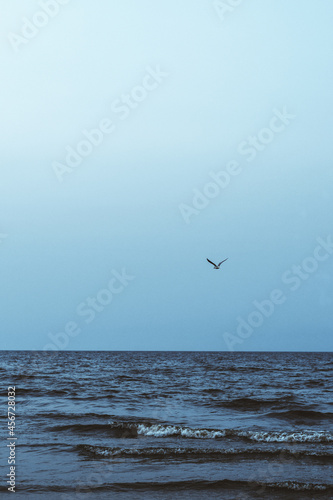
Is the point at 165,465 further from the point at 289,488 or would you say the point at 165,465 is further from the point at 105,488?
the point at 289,488

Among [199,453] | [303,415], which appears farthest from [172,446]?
[303,415]

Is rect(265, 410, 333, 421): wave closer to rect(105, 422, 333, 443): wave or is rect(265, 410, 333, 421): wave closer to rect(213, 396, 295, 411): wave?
rect(213, 396, 295, 411): wave

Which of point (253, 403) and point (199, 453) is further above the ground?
point (199, 453)

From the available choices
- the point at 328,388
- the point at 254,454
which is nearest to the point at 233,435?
the point at 254,454

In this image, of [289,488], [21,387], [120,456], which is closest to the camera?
[289,488]

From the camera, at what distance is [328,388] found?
113 ft

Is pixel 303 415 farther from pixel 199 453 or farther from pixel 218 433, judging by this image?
pixel 199 453

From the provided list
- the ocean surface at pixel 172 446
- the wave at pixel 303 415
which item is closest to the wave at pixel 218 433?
the ocean surface at pixel 172 446

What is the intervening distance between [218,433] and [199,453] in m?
2.88

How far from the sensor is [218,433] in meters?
17.3

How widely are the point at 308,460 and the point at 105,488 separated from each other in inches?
227

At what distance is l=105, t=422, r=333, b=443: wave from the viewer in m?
16.6

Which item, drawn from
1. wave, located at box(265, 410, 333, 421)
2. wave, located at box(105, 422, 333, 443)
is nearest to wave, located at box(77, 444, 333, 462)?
wave, located at box(105, 422, 333, 443)

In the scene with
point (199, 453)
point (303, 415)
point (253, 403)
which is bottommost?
point (303, 415)
